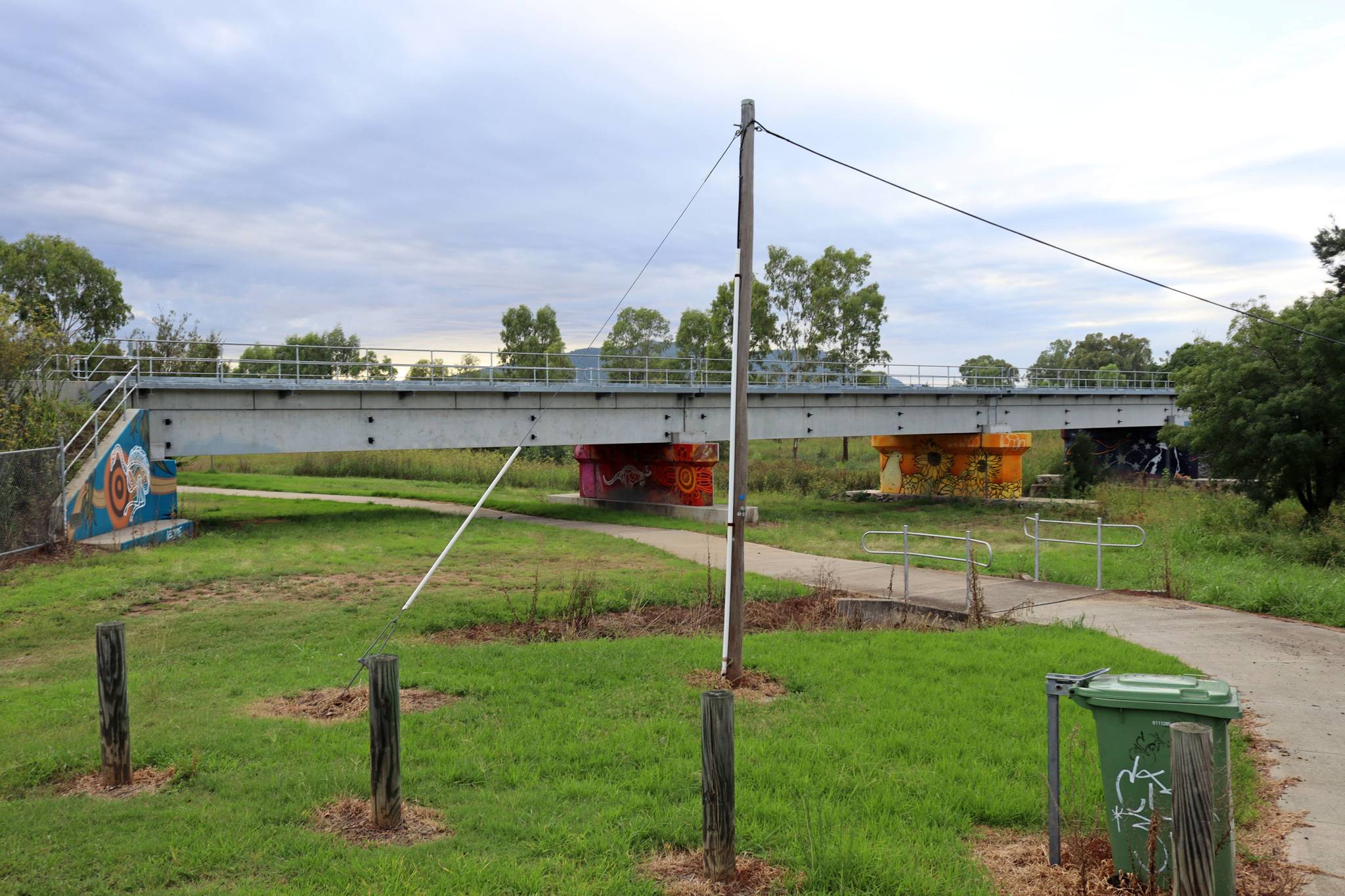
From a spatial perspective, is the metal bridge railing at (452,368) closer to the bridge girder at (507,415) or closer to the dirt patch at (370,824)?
the bridge girder at (507,415)

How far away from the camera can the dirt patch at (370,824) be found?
211 inches

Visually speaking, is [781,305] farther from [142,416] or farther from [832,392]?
[142,416]

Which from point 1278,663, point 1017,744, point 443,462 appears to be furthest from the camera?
point 443,462

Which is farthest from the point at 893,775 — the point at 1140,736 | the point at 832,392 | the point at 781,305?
the point at 781,305

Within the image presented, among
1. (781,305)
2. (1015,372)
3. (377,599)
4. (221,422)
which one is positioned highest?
(781,305)

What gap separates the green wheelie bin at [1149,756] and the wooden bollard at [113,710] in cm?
619

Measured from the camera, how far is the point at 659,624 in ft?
43.0

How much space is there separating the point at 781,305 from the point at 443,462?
21.7 metres

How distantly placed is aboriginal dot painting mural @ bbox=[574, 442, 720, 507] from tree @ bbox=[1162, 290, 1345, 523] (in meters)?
14.7

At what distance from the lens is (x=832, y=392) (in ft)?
115

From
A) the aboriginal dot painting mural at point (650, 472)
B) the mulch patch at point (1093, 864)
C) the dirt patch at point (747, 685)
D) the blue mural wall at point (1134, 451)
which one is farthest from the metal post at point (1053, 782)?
the blue mural wall at point (1134, 451)

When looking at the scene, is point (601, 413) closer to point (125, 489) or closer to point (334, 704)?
point (125, 489)

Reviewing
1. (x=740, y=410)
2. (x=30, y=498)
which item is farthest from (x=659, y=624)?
(x=30, y=498)

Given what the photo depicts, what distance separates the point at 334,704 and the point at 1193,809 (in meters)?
6.96
